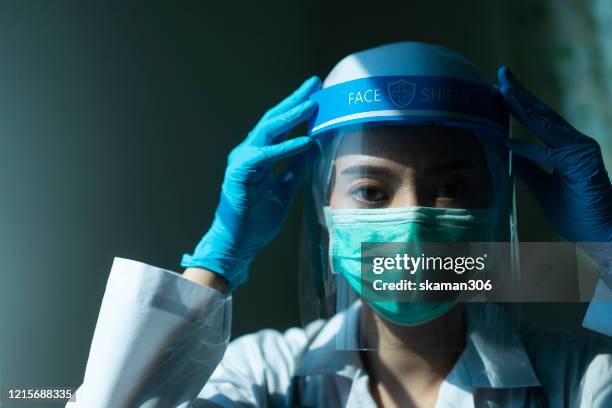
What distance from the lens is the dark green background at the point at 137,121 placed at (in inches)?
44.1

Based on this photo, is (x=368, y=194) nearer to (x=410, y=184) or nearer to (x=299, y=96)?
(x=410, y=184)

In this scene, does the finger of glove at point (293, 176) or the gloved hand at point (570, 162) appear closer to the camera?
the gloved hand at point (570, 162)

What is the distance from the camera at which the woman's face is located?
1.07 meters

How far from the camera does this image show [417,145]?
108 centimetres

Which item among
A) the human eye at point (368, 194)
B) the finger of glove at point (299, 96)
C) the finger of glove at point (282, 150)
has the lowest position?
the human eye at point (368, 194)

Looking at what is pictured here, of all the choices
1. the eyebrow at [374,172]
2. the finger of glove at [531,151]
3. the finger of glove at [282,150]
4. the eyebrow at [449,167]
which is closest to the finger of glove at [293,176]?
the finger of glove at [282,150]

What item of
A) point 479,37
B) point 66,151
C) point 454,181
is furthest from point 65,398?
point 479,37

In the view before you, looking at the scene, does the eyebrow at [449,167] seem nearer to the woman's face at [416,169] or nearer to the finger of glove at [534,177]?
the woman's face at [416,169]

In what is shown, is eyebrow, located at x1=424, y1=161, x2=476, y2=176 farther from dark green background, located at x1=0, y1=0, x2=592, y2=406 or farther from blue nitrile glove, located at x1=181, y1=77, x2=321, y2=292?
dark green background, located at x1=0, y1=0, x2=592, y2=406

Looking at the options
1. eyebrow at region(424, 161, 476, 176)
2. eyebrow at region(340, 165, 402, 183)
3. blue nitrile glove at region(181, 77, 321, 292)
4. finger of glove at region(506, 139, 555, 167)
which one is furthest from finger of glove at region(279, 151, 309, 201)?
finger of glove at region(506, 139, 555, 167)

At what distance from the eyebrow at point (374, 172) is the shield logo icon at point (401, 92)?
123mm

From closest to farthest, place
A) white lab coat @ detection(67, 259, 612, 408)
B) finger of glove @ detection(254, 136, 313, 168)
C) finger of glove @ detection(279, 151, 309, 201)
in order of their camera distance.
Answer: white lab coat @ detection(67, 259, 612, 408) → finger of glove @ detection(254, 136, 313, 168) → finger of glove @ detection(279, 151, 309, 201)

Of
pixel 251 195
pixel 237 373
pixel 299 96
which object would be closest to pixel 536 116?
pixel 299 96

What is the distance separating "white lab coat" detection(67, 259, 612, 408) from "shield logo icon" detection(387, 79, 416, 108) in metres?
0.43
